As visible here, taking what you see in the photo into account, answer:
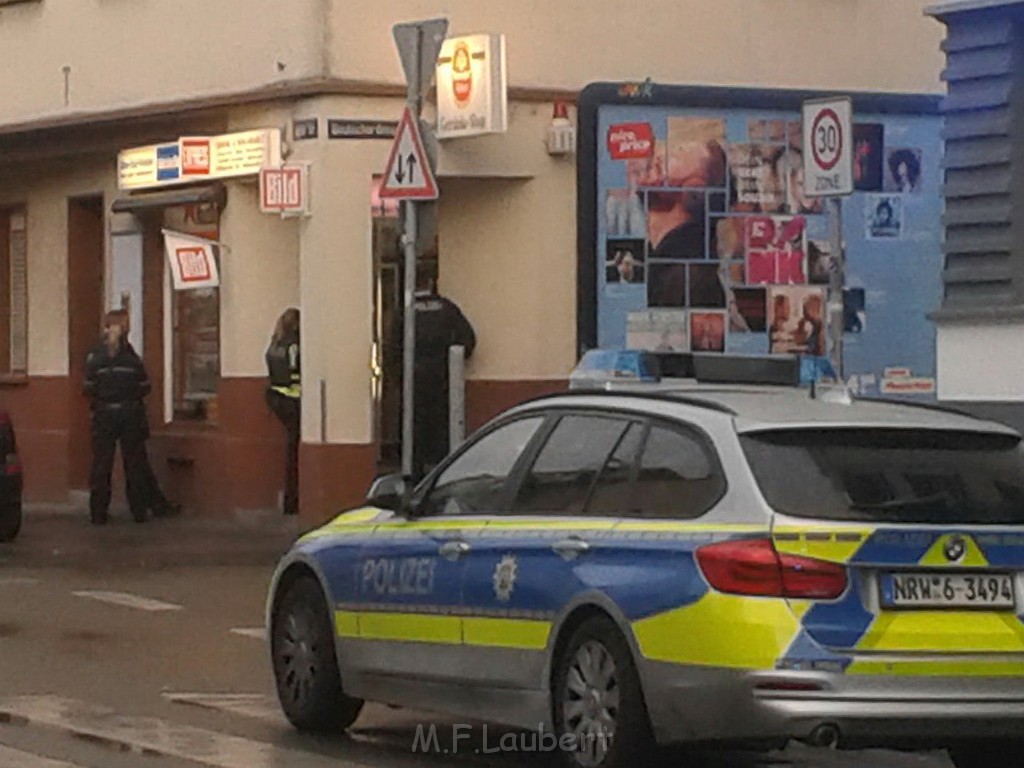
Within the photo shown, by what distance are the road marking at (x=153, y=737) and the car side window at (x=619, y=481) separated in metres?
1.54

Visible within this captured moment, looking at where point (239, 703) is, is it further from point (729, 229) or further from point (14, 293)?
point (14, 293)

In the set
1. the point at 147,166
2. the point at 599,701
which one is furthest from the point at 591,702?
the point at 147,166

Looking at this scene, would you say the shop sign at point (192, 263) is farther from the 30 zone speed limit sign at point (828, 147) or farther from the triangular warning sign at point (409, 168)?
the 30 zone speed limit sign at point (828, 147)

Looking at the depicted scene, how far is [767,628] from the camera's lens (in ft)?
31.7

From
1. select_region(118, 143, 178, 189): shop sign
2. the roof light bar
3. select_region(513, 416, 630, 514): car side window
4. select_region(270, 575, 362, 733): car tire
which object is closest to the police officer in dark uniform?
select_region(118, 143, 178, 189): shop sign

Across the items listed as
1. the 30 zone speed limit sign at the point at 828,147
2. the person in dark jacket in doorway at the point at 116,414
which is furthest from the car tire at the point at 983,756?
the person in dark jacket in doorway at the point at 116,414

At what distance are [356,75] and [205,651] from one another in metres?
8.86

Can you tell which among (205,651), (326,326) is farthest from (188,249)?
(205,651)

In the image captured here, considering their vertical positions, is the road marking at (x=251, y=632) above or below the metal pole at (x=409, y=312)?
below

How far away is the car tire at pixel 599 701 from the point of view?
10086 mm

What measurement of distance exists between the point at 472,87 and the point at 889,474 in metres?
13.6

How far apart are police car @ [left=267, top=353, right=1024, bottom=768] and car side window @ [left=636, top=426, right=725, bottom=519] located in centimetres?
1

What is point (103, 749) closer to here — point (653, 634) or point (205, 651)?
point (653, 634)

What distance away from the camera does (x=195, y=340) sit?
87.8 ft
